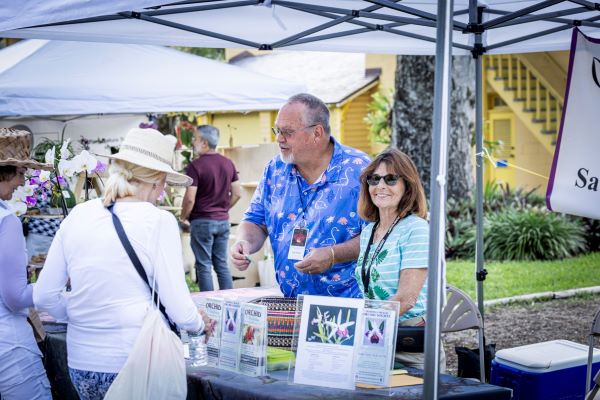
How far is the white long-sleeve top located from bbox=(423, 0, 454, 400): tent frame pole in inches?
36.0

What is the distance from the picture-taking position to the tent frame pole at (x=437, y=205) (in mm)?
2811

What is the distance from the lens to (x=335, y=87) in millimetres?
20688

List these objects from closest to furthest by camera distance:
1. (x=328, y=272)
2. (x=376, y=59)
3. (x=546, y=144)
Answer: (x=328, y=272) → (x=546, y=144) → (x=376, y=59)

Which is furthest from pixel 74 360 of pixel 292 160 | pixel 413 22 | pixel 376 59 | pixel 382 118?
pixel 376 59

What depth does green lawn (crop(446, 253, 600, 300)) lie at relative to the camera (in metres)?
10.5

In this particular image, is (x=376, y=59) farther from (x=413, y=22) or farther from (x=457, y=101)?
(x=413, y=22)

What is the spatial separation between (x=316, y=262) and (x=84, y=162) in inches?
76.5

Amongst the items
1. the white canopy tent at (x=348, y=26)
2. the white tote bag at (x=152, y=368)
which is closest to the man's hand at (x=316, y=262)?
the white tote bag at (x=152, y=368)

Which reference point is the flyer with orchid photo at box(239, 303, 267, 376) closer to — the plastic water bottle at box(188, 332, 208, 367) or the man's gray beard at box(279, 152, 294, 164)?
the plastic water bottle at box(188, 332, 208, 367)

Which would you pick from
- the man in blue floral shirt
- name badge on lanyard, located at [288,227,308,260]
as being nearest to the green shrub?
the man in blue floral shirt

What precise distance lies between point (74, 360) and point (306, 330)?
901 millimetres

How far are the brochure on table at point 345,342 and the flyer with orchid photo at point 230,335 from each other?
1.11 ft

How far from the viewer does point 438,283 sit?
9.27 feet

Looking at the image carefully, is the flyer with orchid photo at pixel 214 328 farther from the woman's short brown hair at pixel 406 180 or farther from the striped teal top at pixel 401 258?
the woman's short brown hair at pixel 406 180
